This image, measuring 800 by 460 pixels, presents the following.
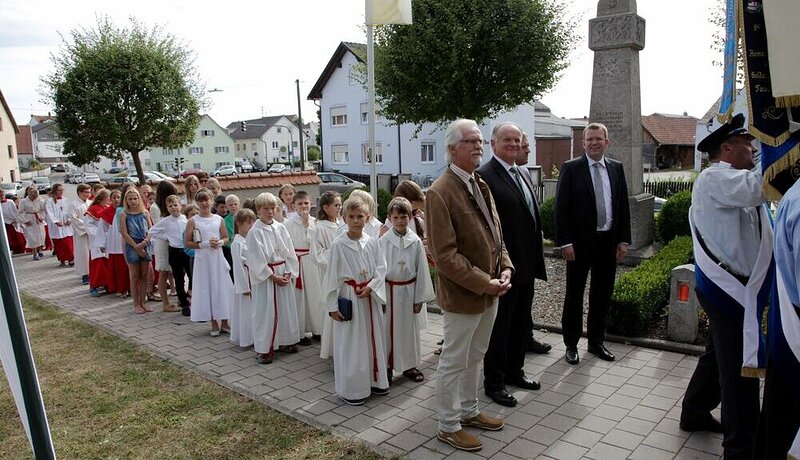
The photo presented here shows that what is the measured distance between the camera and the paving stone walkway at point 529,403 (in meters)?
4.09

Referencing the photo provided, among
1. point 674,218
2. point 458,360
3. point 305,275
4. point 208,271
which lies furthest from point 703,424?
point 674,218

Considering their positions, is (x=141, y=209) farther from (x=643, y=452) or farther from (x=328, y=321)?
(x=643, y=452)

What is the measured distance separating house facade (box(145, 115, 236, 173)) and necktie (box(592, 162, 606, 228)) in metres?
80.9

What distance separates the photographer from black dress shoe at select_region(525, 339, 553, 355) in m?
6.05

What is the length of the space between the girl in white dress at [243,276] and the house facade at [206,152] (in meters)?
78.9

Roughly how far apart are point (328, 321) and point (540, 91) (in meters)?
16.8

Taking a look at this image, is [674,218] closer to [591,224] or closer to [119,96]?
[591,224]

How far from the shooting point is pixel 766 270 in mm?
3379

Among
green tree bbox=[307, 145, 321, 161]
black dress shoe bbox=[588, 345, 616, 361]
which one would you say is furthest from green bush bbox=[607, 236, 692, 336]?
green tree bbox=[307, 145, 321, 161]

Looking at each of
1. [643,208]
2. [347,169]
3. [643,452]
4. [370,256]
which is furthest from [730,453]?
[347,169]

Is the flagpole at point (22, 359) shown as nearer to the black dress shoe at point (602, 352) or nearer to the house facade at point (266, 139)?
the black dress shoe at point (602, 352)

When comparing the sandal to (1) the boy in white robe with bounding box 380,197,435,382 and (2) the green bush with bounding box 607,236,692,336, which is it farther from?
(2) the green bush with bounding box 607,236,692,336

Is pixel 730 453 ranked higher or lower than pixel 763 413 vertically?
lower

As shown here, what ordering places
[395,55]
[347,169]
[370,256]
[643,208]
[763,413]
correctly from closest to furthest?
[763,413] → [370,256] → [643,208] → [395,55] → [347,169]
